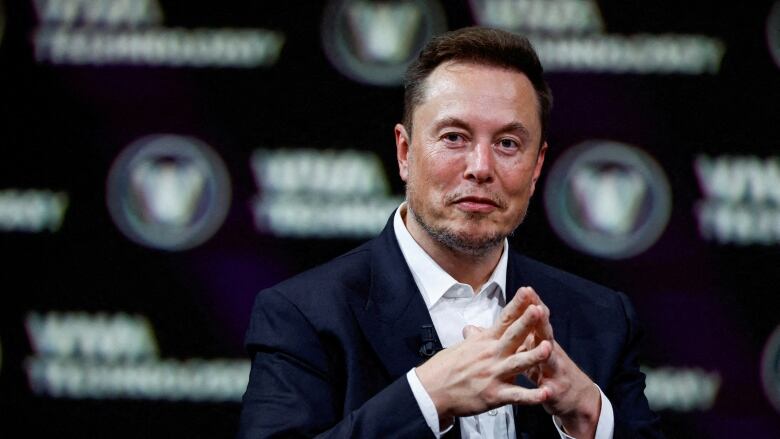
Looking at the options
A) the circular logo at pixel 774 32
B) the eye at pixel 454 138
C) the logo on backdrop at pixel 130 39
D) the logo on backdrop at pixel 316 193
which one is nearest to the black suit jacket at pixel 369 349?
the eye at pixel 454 138

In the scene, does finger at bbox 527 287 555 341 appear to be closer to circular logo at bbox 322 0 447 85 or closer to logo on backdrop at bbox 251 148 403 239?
logo on backdrop at bbox 251 148 403 239

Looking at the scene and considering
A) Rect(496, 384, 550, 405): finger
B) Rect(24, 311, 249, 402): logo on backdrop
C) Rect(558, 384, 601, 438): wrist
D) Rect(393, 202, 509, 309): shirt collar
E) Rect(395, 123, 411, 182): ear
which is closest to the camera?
Rect(496, 384, 550, 405): finger

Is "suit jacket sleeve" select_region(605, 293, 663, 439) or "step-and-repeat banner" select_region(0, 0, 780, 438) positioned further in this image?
"step-and-repeat banner" select_region(0, 0, 780, 438)

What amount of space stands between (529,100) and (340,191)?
78cm

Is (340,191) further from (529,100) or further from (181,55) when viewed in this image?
(529,100)

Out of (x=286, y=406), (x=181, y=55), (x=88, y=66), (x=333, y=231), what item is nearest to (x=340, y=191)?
(x=333, y=231)

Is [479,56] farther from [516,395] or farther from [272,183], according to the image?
[272,183]

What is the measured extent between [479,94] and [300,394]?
23.3 inches

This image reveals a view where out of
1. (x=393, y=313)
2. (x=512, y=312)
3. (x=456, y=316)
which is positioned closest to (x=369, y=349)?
(x=393, y=313)

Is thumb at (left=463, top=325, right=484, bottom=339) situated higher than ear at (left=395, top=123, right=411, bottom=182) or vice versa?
ear at (left=395, top=123, right=411, bottom=182)

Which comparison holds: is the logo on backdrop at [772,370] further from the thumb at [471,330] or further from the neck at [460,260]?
the thumb at [471,330]

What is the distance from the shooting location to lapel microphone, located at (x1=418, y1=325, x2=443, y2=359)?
1.62 meters

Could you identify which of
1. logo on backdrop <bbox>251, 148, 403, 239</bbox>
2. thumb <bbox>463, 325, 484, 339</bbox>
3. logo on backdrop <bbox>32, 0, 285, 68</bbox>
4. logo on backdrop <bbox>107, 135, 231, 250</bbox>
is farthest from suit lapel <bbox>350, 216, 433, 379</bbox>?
logo on backdrop <bbox>32, 0, 285, 68</bbox>

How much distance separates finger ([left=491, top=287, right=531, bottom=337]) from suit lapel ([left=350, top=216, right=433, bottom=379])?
0.21 m
